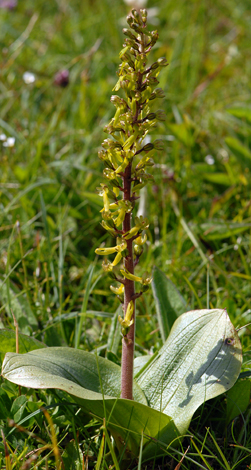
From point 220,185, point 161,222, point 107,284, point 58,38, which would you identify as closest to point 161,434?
point 107,284

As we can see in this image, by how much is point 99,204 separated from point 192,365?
2.06 m

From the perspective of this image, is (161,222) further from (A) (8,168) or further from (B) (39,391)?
A: (B) (39,391)

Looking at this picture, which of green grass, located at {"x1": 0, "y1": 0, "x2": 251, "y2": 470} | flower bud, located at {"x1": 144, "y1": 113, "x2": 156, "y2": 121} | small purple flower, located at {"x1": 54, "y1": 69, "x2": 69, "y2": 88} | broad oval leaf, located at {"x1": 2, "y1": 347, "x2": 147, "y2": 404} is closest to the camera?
broad oval leaf, located at {"x1": 2, "y1": 347, "x2": 147, "y2": 404}

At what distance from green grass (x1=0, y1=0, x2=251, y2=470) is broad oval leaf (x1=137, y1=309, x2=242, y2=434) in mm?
174

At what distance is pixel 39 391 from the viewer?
2.35 m

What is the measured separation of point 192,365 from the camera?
209cm

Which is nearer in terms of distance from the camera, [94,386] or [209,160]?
[94,386]

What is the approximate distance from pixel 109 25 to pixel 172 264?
5.24 metres

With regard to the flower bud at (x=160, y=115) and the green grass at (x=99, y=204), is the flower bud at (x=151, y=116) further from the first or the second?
the green grass at (x=99, y=204)

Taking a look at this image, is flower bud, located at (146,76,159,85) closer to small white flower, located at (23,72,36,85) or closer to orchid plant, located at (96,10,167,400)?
orchid plant, located at (96,10,167,400)

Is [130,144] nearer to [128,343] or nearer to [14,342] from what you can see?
[128,343]

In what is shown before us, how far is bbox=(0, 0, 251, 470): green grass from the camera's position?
7.09 feet

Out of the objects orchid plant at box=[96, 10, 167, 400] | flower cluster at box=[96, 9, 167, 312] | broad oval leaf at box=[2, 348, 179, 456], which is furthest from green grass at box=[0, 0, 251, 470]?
flower cluster at box=[96, 9, 167, 312]

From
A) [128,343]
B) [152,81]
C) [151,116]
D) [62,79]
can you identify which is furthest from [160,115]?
[62,79]
